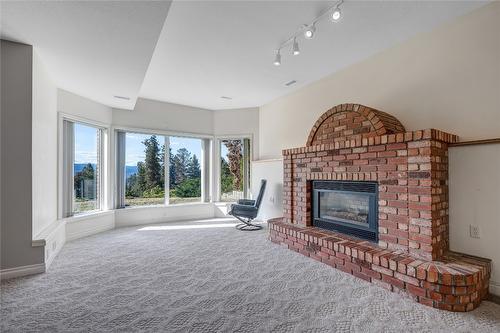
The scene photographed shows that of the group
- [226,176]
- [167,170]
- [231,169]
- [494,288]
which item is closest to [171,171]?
[167,170]

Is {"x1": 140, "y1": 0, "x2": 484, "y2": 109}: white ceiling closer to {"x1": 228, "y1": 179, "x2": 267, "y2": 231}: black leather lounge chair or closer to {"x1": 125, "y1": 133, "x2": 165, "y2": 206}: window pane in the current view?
{"x1": 125, "y1": 133, "x2": 165, "y2": 206}: window pane

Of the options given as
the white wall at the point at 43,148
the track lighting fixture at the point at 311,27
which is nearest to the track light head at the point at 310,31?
the track lighting fixture at the point at 311,27

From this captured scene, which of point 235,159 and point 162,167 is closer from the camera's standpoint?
point 162,167

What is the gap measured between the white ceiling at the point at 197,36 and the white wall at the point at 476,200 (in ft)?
4.74

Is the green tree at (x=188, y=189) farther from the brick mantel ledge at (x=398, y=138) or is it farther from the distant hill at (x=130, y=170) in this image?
the brick mantel ledge at (x=398, y=138)

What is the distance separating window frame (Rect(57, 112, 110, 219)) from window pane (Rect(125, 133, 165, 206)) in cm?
41

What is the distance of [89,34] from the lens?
2.37 m

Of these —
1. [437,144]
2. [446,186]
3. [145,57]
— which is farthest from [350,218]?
[145,57]

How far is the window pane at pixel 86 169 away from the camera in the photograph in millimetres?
4387

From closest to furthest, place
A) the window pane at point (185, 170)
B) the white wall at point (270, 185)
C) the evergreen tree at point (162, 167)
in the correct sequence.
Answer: the white wall at point (270, 185) < the evergreen tree at point (162, 167) < the window pane at point (185, 170)

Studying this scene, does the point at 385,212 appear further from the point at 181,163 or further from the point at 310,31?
the point at 181,163

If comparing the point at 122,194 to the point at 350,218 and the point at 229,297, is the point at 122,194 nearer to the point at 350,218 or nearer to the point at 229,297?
the point at 229,297

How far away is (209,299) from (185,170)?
409 centimetres

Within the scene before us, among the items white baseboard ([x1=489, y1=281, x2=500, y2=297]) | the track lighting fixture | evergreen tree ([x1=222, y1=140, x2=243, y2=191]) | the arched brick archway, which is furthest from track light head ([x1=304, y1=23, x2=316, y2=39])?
evergreen tree ([x1=222, y1=140, x2=243, y2=191])
